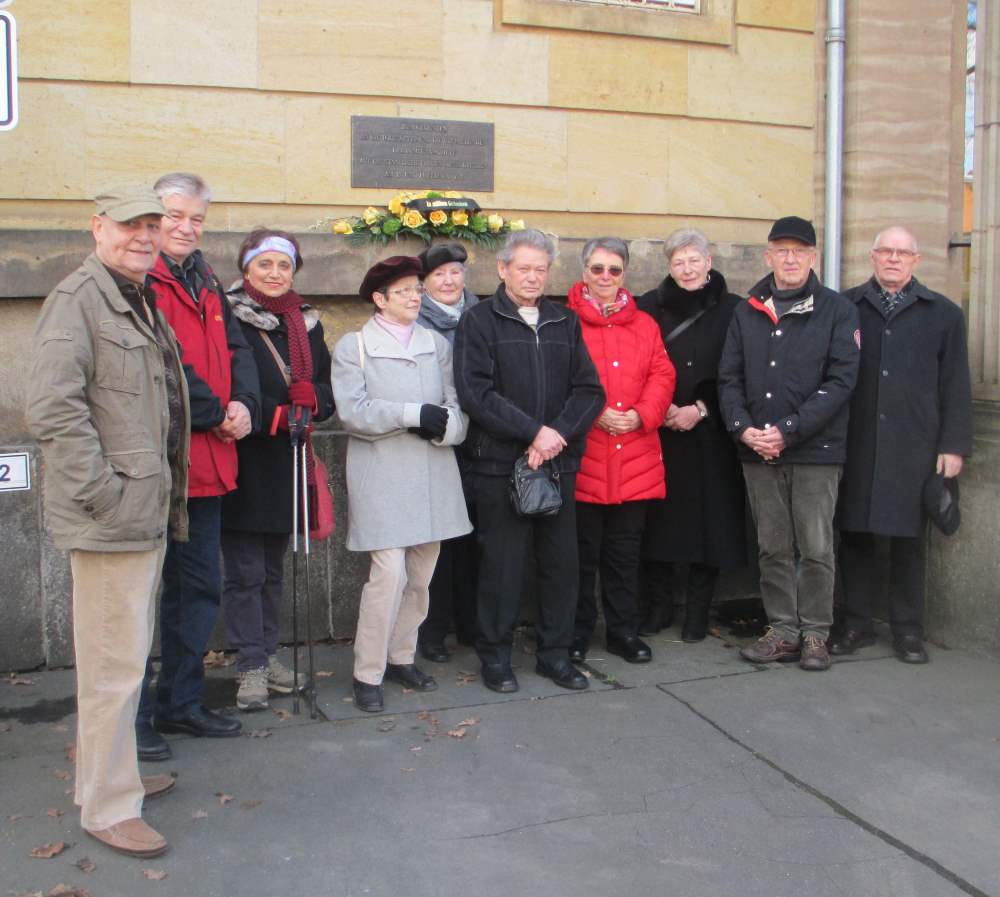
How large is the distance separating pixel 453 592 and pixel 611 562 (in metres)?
0.86

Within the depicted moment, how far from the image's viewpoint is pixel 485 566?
210 inches

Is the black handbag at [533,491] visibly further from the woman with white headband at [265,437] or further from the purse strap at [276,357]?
the purse strap at [276,357]

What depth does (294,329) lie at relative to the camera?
504cm

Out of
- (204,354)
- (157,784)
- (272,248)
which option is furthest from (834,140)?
(157,784)

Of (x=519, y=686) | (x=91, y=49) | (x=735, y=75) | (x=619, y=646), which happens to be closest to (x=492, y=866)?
(x=519, y=686)

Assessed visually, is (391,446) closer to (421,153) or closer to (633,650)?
(633,650)

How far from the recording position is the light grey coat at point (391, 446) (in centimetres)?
496

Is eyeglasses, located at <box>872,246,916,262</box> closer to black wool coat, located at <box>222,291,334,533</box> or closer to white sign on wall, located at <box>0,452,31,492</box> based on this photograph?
black wool coat, located at <box>222,291,334,533</box>

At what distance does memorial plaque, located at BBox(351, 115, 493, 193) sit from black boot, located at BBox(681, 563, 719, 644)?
7.89 feet

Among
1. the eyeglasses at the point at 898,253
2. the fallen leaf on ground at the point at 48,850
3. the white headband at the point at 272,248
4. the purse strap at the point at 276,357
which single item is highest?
the eyeglasses at the point at 898,253

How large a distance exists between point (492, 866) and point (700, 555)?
2777mm

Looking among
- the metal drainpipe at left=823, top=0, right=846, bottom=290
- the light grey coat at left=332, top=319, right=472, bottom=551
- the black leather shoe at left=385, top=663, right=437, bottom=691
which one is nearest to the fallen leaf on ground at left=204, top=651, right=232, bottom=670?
the black leather shoe at left=385, top=663, right=437, bottom=691

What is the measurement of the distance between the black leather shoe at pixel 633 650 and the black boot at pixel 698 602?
44cm

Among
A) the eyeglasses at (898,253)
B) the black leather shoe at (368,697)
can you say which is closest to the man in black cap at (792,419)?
the eyeglasses at (898,253)
